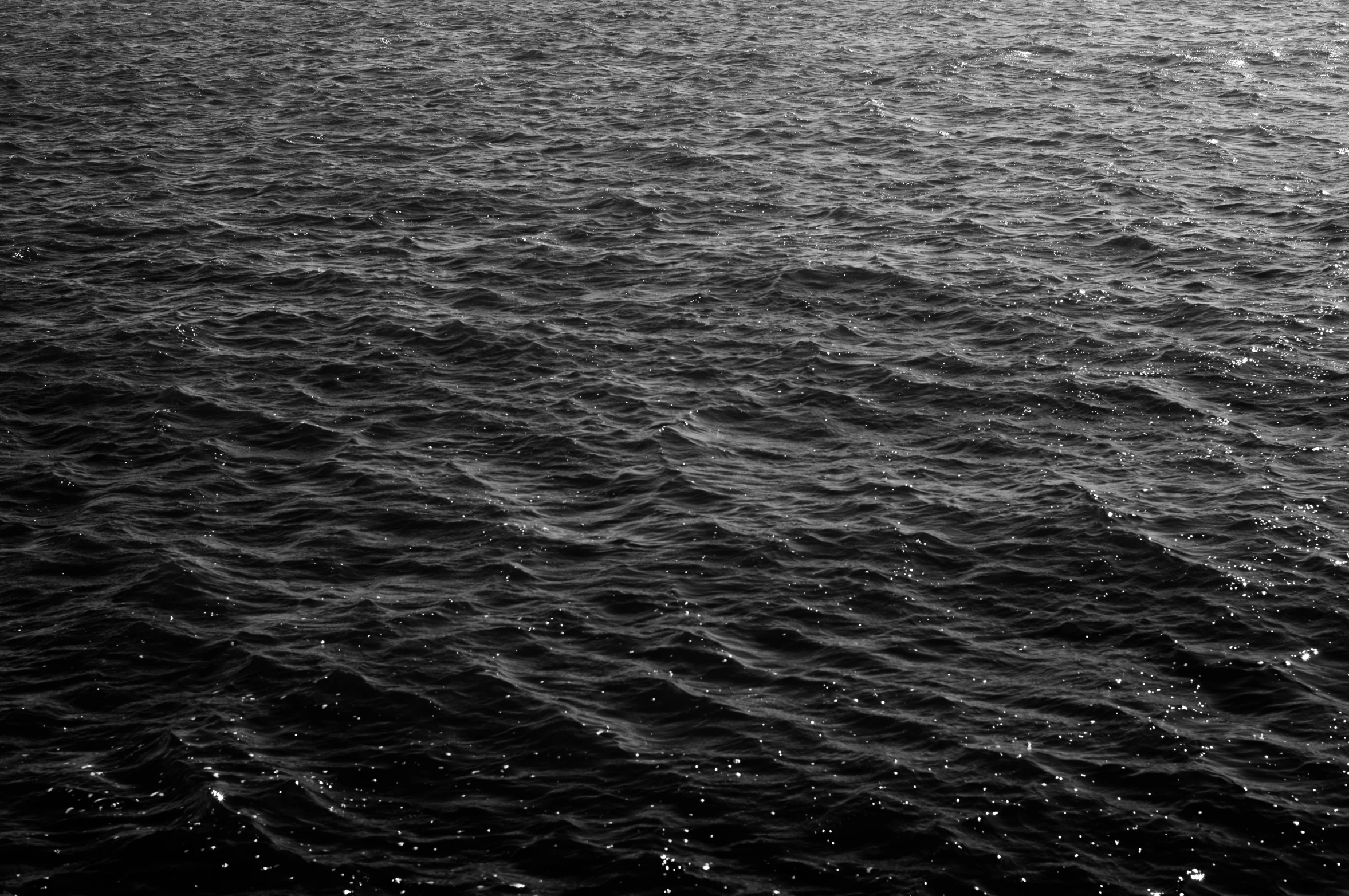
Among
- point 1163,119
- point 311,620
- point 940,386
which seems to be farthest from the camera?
point 1163,119

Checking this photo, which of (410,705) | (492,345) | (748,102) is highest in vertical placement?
(748,102)

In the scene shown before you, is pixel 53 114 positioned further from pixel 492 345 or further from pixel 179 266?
pixel 492 345

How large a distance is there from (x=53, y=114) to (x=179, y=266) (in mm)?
26119

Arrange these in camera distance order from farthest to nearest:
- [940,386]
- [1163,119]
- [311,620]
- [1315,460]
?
[1163,119]
[940,386]
[1315,460]
[311,620]

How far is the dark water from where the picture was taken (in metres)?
29.1

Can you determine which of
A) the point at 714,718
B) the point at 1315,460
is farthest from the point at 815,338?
the point at 714,718

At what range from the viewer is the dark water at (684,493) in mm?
29094

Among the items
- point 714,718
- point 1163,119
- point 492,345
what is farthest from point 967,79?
point 714,718

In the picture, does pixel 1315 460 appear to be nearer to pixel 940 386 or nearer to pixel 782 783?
pixel 940 386

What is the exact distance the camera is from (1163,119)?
69438 millimetres

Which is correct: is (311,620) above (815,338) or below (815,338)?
below

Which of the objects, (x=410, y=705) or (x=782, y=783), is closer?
(x=782, y=783)

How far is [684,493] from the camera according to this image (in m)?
41.3

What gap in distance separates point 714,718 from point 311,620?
443 inches
